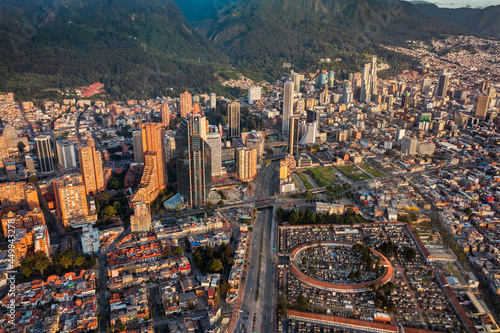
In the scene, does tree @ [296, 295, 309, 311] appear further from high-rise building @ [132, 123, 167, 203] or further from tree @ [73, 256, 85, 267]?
high-rise building @ [132, 123, 167, 203]

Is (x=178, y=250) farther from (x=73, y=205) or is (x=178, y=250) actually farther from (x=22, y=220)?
(x=22, y=220)

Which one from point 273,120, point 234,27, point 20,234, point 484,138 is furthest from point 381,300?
point 234,27

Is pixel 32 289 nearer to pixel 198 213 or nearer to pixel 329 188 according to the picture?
pixel 198 213

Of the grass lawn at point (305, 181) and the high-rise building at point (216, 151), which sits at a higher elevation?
→ the high-rise building at point (216, 151)

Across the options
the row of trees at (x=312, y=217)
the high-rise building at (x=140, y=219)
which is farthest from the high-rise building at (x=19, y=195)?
the row of trees at (x=312, y=217)

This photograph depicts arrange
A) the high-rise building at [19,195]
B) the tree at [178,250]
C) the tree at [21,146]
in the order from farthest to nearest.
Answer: the tree at [21,146], the high-rise building at [19,195], the tree at [178,250]

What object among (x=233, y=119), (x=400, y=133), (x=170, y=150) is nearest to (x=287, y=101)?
(x=233, y=119)

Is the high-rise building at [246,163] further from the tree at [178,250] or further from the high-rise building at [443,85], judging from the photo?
the high-rise building at [443,85]
